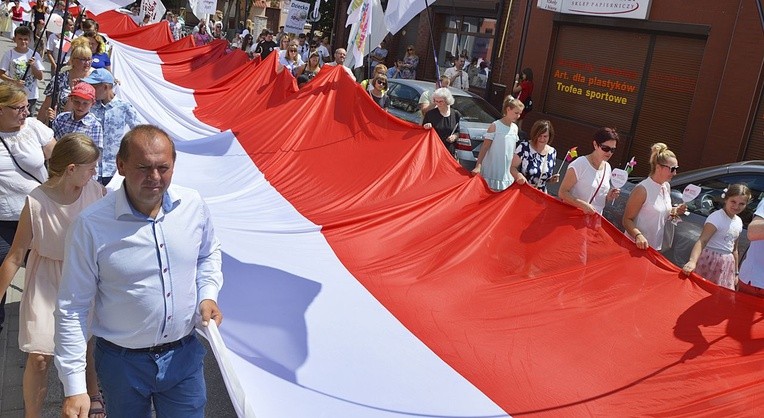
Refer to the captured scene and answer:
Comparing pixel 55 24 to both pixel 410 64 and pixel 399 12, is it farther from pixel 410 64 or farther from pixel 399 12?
pixel 410 64

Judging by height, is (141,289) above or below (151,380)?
above

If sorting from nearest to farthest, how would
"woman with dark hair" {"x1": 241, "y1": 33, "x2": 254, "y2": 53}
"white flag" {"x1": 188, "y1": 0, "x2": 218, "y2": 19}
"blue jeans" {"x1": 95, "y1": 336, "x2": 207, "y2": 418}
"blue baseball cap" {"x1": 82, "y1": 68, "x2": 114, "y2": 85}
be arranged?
"blue jeans" {"x1": 95, "y1": 336, "x2": 207, "y2": 418} → "blue baseball cap" {"x1": 82, "y1": 68, "x2": 114, "y2": 85} → "white flag" {"x1": 188, "y1": 0, "x2": 218, "y2": 19} → "woman with dark hair" {"x1": 241, "y1": 33, "x2": 254, "y2": 53}

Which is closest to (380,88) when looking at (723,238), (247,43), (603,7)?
(723,238)

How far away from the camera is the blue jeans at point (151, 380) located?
9.04 feet

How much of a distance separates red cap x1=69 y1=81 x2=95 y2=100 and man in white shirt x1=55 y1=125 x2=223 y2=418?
8.28 ft

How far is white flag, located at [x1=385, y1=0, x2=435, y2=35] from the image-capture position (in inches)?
366

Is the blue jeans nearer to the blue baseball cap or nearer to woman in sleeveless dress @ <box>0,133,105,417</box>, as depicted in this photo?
woman in sleeveless dress @ <box>0,133,105,417</box>

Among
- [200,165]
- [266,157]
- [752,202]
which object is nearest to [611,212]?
[752,202]

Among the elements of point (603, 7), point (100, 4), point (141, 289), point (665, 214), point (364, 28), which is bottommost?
point (141, 289)

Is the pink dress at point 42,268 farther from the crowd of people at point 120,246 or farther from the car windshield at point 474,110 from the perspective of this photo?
the car windshield at point 474,110

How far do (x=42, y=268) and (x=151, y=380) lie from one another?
105 cm

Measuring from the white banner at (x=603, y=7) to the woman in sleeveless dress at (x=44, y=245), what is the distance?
12291 mm

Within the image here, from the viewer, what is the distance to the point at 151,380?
279 cm

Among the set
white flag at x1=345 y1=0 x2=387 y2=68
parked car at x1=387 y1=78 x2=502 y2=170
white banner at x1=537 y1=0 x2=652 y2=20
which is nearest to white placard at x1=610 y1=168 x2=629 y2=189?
parked car at x1=387 y1=78 x2=502 y2=170
